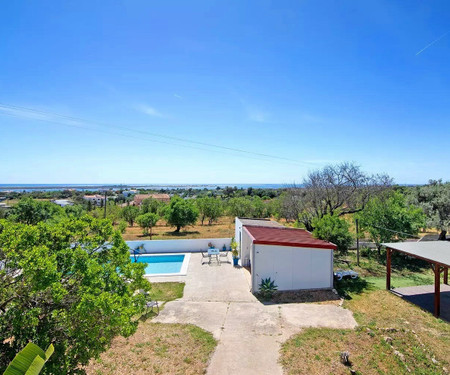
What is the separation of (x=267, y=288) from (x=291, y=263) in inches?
62.9

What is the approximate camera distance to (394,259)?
57.1ft

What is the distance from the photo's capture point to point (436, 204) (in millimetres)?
22359

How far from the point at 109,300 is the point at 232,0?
12.0 m

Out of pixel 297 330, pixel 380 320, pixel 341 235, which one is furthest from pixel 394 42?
pixel 297 330

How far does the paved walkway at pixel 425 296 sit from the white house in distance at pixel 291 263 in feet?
10.2

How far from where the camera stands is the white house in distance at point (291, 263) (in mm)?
11750

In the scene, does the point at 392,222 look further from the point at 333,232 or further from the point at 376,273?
the point at 333,232

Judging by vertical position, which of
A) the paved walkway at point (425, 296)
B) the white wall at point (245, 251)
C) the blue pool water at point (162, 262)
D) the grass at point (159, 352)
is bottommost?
the blue pool water at point (162, 262)

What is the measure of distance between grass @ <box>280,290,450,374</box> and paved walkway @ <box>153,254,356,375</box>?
464 millimetres

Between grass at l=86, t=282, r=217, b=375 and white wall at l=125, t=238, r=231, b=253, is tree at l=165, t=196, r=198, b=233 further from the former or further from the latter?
grass at l=86, t=282, r=217, b=375

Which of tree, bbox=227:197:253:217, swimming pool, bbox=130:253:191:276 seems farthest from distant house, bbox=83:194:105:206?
swimming pool, bbox=130:253:191:276

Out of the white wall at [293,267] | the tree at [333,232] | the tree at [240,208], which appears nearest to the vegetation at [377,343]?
the white wall at [293,267]

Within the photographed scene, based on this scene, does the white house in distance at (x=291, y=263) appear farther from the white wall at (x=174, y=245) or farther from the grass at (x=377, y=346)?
the white wall at (x=174, y=245)

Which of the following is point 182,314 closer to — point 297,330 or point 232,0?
point 297,330
